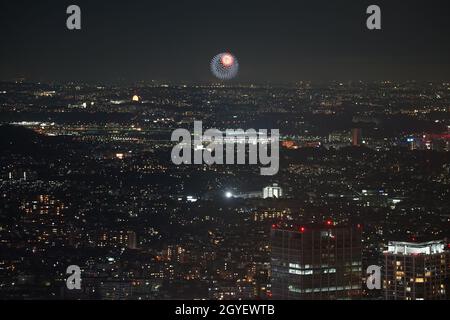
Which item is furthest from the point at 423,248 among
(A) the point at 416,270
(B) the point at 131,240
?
(B) the point at 131,240

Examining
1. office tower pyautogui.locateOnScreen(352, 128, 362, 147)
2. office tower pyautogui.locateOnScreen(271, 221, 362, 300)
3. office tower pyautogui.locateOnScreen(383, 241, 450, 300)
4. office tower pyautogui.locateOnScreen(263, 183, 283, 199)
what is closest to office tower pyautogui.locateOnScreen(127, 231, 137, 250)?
office tower pyautogui.locateOnScreen(263, 183, 283, 199)

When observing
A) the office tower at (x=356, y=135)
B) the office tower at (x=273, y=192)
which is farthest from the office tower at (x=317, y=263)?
the office tower at (x=356, y=135)

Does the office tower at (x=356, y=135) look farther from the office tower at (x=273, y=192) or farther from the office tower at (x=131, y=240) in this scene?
the office tower at (x=131, y=240)

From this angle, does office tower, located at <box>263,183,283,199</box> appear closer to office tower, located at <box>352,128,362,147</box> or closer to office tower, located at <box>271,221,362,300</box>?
office tower, located at <box>352,128,362,147</box>
